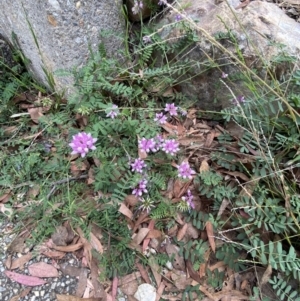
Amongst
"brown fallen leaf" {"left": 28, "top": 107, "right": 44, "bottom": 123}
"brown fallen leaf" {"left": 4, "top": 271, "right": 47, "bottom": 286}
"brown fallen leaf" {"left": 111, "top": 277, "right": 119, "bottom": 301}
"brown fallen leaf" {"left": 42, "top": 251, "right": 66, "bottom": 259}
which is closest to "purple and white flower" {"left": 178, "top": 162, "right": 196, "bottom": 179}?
"brown fallen leaf" {"left": 111, "top": 277, "right": 119, "bottom": 301}

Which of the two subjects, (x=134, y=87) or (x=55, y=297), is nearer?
(x=55, y=297)

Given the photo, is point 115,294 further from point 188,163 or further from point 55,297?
point 188,163

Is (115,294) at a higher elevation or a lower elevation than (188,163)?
lower

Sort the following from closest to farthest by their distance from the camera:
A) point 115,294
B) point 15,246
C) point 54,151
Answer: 1. point 115,294
2. point 15,246
3. point 54,151

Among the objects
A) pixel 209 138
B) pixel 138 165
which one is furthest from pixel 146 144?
pixel 209 138

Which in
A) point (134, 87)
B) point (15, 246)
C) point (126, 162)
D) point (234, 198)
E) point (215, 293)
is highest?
point (134, 87)

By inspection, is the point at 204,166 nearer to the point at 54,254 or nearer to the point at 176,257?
the point at 176,257

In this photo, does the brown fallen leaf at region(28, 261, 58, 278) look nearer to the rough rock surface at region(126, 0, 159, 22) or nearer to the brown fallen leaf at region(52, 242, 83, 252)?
the brown fallen leaf at region(52, 242, 83, 252)

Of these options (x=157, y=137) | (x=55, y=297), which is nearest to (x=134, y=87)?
(x=157, y=137)
